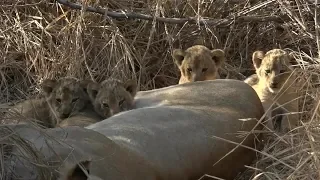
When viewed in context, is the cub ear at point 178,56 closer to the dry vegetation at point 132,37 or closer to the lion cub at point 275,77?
the dry vegetation at point 132,37

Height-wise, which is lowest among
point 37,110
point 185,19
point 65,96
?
point 37,110

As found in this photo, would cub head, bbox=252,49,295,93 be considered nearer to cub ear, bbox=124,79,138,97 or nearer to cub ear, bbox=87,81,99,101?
cub ear, bbox=124,79,138,97

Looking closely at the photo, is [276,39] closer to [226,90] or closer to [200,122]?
[226,90]

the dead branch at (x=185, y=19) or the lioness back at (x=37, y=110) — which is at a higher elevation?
the dead branch at (x=185, y=19)

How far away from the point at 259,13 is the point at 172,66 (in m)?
0.94

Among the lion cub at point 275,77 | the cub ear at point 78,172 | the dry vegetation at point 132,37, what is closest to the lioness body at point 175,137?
the cub ear at point 78,172

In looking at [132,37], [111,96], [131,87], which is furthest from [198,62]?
[111,96]

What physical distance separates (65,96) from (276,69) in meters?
1.69

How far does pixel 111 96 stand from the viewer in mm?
6012

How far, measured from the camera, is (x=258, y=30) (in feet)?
24.0

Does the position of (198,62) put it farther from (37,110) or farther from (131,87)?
(37,110)

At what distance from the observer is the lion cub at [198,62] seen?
22.3 ft

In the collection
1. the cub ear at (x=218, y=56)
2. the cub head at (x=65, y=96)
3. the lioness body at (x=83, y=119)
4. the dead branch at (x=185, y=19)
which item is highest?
the dead branch at (x=185, y=19)

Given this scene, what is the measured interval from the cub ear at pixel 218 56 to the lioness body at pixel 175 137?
98cm
